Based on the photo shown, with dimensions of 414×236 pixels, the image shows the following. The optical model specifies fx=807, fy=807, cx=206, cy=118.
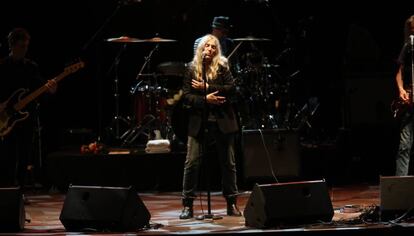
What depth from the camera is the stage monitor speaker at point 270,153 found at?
11.1m

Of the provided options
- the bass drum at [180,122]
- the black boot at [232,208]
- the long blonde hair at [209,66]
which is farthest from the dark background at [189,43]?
the long blonde hair at [209,66]

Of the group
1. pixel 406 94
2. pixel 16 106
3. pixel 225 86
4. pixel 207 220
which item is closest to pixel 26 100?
pixel 16 106

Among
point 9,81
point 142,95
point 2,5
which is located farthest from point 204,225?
point 2,5

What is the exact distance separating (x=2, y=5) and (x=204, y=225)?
22.3 feet

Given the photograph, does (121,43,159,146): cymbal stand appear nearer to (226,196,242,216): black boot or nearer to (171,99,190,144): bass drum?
(171,99,190,144): bass drum

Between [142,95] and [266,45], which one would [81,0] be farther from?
[266,45]

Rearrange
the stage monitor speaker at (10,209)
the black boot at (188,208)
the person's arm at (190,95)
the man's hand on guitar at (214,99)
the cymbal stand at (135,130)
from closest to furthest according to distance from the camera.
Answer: the stage monitor speaker at (10,209) → the man's hand on guitar at (214,99) → the person's arm at (190,95) → the black boot at (188,208) → the cymbal stand at (135,130)

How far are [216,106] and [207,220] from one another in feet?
3.95

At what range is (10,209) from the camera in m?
7.57

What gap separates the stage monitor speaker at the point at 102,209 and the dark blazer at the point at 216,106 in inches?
51.4

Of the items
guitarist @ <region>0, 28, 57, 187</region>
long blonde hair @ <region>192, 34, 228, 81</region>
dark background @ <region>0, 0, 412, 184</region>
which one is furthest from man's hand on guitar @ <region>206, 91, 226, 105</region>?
dark background @ <region>0, 0, 412, 184</region>

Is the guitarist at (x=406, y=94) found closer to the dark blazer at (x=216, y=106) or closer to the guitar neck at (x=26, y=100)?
the dark blazer at (x=216, y=106)

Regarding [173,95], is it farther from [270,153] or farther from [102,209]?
[102,209]

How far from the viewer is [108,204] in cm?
748
